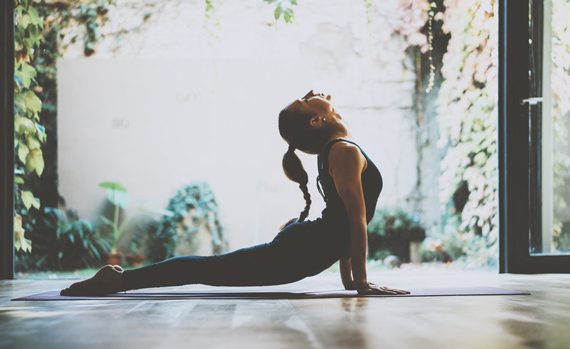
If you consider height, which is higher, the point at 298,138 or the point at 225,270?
the point at 298,138

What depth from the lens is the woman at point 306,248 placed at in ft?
6.64

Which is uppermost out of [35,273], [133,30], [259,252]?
[133,30]

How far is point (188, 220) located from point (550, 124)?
3055 mm

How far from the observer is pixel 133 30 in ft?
17.5

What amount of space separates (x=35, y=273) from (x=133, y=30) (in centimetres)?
217

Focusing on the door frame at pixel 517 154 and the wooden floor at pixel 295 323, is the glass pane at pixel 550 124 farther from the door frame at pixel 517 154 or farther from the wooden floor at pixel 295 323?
the wooden floor at pixel 295 323

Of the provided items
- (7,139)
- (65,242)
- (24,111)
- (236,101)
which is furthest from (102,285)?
(236,101)

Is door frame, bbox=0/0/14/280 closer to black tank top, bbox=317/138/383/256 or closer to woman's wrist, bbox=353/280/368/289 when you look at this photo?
black tank top, bbox=317/138/383/256

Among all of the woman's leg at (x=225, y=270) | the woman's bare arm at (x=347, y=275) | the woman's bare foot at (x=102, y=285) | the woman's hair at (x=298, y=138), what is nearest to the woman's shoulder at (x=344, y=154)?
the woman's hair at (x=298, y=138)

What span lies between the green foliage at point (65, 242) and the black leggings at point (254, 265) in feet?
9.99

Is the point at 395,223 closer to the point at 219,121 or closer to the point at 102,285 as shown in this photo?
the point at 219,121

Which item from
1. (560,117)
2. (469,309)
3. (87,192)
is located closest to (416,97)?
(560,117)

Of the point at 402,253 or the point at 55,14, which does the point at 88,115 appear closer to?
the point at 55,14

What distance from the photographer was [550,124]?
339 cm
